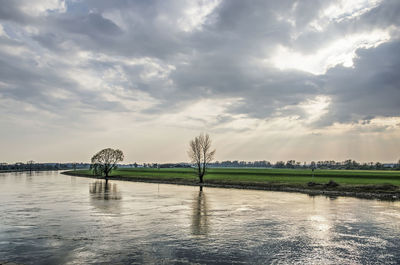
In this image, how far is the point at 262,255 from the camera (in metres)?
17.3

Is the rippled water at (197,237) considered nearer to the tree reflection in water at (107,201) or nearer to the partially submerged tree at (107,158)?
the tree reflection in water at (107,201)

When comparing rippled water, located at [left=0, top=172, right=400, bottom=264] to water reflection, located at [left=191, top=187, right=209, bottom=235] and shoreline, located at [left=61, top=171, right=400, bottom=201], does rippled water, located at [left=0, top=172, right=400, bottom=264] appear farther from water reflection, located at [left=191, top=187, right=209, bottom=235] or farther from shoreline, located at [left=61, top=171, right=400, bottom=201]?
shoreline, located at [left=61, top=171, right=400, bottom=201]

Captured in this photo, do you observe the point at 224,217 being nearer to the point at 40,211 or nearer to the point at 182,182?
the point at 40,211

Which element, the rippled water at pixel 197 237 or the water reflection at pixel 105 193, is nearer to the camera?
the rippled water at pixel 197 237

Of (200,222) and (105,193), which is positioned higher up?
(200,222)

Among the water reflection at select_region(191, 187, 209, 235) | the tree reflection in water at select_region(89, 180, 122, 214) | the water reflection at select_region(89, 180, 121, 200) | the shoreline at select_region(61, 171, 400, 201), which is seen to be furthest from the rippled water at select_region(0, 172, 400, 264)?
the shoreline at select_region(61, 171, 400, 201)

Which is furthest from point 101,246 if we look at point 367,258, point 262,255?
point 367,258

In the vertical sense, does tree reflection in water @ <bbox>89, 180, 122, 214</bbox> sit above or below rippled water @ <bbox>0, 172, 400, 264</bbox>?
below

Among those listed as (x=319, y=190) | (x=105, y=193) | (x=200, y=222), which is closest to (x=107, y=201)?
(x=105, y=193)

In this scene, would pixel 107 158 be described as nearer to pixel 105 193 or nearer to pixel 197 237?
pixel 105 193

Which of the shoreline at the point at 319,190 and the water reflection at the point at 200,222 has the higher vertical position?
the water reflection at the point at 200,222

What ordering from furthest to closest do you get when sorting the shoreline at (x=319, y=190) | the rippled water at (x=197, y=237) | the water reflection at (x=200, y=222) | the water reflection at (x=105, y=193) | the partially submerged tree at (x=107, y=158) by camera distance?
1. the partially submerged tree at (x=107, y=158)
2. the shoreline at (x=319, y=190)
3. the water reflection at (x=105, y=193)
4. the water reflection at (x=200, y=222)
5. the rippled water at (x=197, y=237)

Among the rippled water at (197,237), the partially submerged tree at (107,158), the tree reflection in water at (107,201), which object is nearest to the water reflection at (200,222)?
the rippled water at (197,237)

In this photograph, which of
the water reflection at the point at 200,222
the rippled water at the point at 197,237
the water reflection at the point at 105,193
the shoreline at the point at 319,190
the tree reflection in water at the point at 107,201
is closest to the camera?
the rippled water at the point at 197,237
